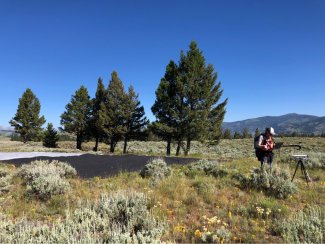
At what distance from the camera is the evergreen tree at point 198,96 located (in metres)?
25.5

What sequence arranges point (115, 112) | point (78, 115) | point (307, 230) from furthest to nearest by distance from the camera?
point (78, 115) → point (115, 112) → point (307, 230)

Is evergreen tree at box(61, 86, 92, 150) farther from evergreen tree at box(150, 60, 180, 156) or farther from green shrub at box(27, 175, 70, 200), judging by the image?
green shrub at box(27, 175, 70, 200)

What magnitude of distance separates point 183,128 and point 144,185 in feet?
55.8

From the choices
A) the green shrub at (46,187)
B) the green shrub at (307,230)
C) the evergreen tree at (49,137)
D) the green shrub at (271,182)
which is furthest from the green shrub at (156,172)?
the evergreen tree at (49,137)

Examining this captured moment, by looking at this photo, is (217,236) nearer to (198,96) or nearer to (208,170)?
(208,170)

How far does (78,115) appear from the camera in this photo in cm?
4000

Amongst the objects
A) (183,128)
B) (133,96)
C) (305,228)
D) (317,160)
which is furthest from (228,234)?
(133,96)

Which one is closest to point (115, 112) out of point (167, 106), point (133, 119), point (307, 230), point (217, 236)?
point (133, 119)

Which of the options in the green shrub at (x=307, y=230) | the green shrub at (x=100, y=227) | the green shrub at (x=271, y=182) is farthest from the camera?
the green shrub at (x=271, y=182)

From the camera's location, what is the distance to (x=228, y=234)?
479cm

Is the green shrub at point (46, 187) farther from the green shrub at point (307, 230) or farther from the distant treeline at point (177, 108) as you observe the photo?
the distant treeline at point (177, 108)

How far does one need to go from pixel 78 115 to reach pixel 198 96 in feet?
69.5

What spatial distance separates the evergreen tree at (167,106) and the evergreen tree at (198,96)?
92 cm

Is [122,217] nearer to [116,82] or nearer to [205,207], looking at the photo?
[205,207]
